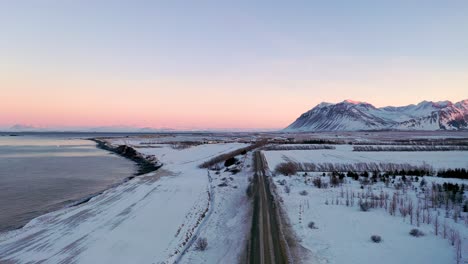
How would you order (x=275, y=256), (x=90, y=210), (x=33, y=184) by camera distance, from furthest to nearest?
1. (x=33, y=184)
2. (x=90, y=210)
3. (x=275, y=256)

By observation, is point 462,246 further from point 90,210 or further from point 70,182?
point 70,182

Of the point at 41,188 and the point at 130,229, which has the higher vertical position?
the point at 130,229

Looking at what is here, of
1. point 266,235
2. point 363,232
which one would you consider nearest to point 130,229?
point 266,235

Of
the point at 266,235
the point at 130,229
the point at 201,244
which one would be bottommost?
the point at 130,229

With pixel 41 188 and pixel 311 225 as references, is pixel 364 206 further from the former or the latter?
pixel 41 188

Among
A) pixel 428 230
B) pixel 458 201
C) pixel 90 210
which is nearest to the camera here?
pixel 428 230

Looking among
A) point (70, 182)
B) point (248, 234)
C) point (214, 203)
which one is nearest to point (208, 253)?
point (248, 234)

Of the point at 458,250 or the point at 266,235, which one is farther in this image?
the point at 266,235
